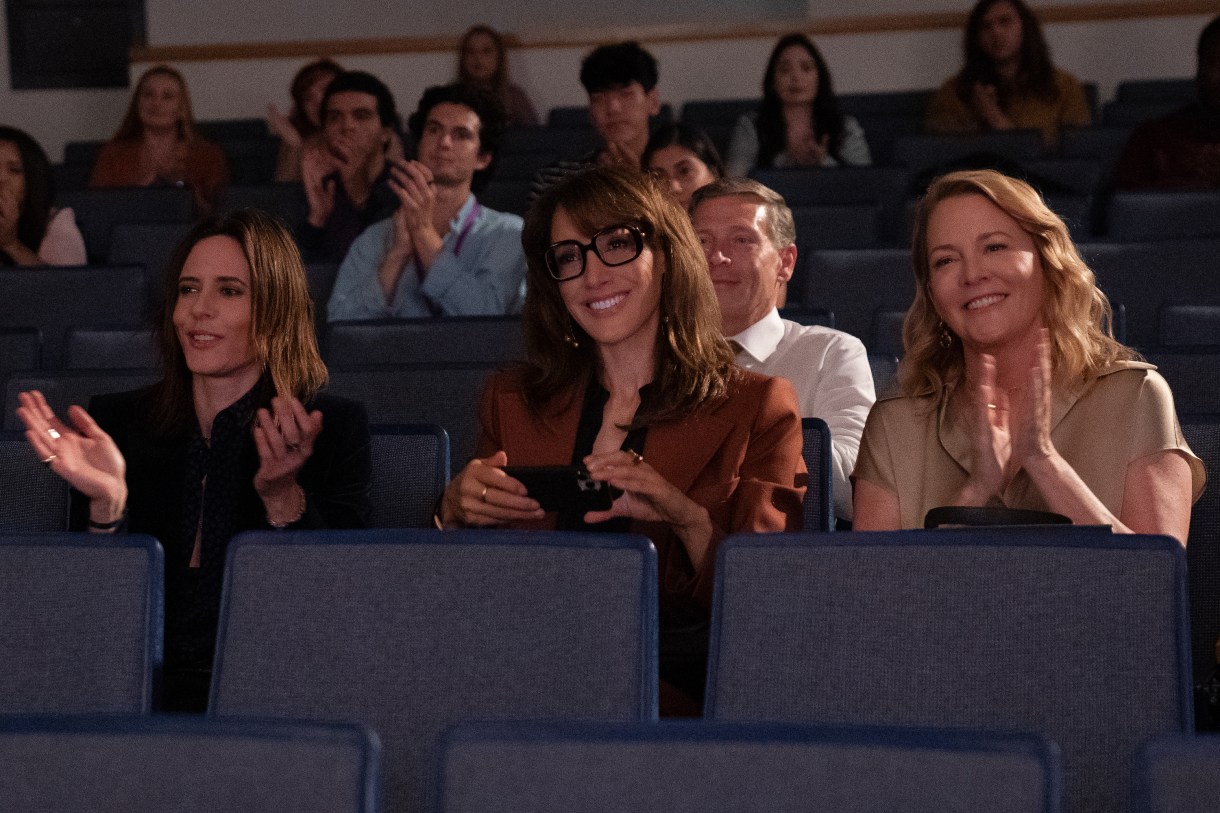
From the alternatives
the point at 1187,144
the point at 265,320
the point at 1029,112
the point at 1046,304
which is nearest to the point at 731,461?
the point at 1046,304

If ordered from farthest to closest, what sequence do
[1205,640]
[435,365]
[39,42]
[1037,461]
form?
1. [39,42]
2. [435,365]
3. [1205,640]
4. [1037,461]

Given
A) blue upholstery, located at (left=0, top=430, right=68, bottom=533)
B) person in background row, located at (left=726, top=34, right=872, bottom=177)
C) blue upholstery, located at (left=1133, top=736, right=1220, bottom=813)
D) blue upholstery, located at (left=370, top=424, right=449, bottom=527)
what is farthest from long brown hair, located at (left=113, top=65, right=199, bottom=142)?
→ blue upholstery, located at (left=1133, top=736, right=1220, bottom=813)

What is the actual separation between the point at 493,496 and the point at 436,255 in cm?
172

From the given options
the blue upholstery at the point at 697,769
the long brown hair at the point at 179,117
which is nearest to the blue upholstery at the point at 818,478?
the blue upholstery at the point at 697,769

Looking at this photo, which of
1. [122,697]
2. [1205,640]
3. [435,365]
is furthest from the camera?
[435,365]

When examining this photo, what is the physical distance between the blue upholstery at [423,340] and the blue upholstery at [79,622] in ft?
4.66

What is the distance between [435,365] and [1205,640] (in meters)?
1.29

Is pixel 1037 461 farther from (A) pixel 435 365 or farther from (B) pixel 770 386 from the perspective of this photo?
(A) pixel 435 365

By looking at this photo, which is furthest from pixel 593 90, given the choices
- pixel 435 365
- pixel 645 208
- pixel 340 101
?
pixel 645 208

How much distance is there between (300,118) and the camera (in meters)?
5.81

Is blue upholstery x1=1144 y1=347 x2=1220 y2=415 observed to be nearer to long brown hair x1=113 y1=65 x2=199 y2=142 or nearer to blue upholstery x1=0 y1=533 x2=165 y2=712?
blue upholstery x1=0 y1=533 x2=165 y2=712

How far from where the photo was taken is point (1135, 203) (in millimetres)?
4066

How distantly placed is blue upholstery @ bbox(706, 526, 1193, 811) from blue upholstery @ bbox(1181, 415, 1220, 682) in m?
0.66

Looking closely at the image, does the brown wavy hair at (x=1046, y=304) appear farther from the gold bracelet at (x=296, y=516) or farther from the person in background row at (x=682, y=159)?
the person in background row at (x=682, y=159)
